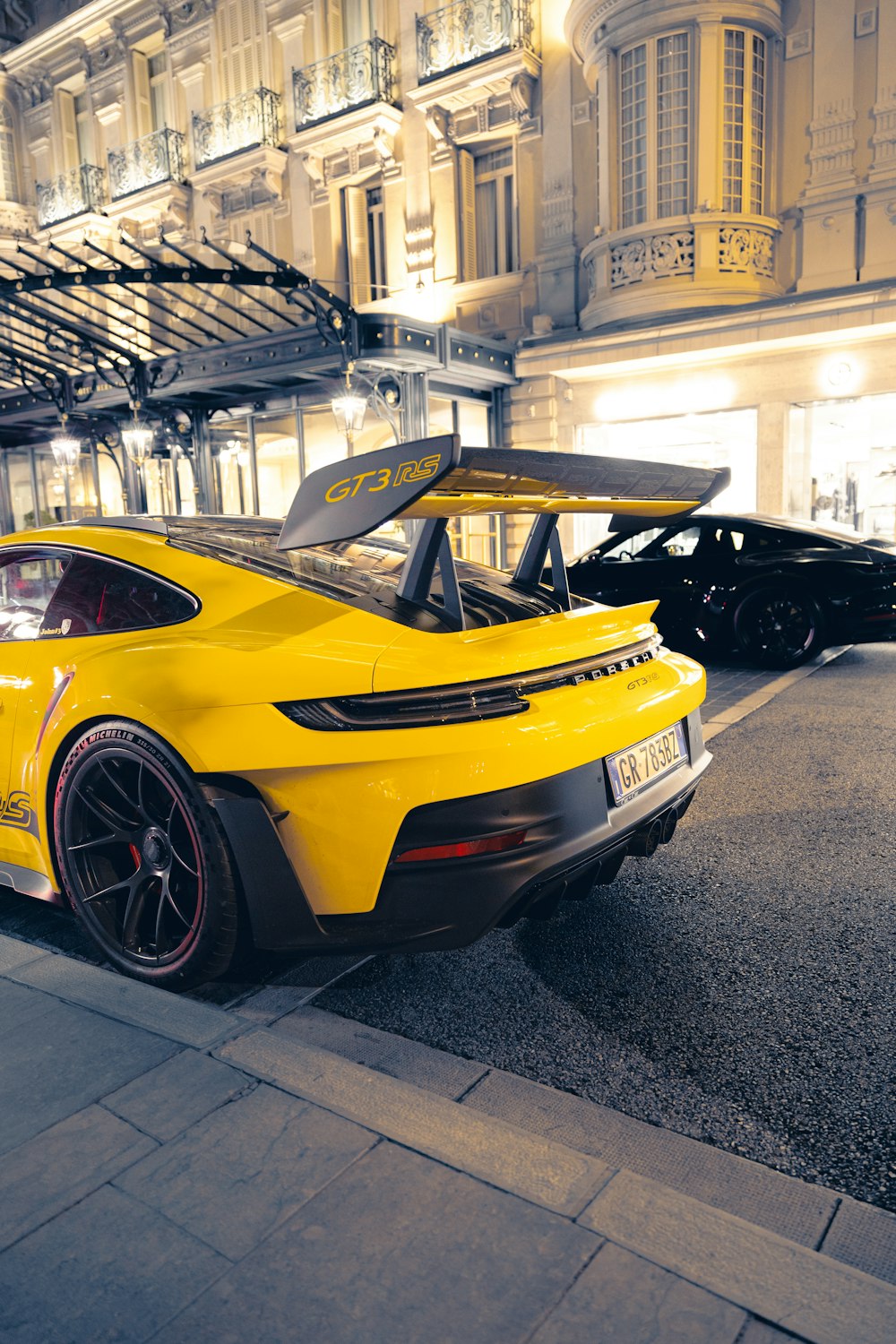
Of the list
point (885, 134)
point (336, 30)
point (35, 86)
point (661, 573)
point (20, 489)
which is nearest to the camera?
point (661, 573)

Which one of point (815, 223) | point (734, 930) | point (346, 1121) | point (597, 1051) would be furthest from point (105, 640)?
point (815, 223)

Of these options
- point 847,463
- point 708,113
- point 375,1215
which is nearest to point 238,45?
point 708,113

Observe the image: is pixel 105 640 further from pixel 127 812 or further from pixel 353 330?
pixel 353 330

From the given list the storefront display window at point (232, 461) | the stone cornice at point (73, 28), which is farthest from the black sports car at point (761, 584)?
the stone cornice at point (73, 28)

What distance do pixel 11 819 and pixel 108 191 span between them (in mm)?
25611

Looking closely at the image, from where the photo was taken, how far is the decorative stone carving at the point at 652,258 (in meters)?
13.9

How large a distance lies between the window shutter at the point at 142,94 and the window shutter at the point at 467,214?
1015 cm

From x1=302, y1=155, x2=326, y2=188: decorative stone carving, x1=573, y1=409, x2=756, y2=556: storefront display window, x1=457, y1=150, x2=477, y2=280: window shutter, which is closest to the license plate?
x1=573, y1=409, x2=756, y2=556: storefront display window

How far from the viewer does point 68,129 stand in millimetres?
25109

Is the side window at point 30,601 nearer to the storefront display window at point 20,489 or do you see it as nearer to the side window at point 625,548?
the side window at point 625,548

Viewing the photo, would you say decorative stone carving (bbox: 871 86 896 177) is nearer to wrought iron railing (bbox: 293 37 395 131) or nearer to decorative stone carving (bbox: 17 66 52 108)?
wrought iron railing (bbox: 293 37 395 131)

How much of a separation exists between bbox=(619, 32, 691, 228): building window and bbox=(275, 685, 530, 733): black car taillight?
14.1 metres

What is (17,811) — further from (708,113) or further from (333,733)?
(708,113)

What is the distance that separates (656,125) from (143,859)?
15036 millimetres
